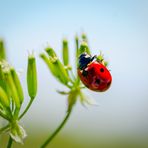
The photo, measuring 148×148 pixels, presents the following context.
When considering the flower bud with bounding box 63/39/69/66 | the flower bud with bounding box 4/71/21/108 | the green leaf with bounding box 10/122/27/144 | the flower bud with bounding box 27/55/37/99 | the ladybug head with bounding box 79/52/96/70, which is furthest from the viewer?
the flower bud with bounding box 63/39/69/66

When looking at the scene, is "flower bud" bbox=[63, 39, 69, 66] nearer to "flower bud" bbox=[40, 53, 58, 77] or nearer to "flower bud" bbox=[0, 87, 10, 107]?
"flower bud" bbox=[40, 53, 58, 77]

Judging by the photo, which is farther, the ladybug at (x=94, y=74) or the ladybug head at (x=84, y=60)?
the ladybug head at (x=84, y=60)

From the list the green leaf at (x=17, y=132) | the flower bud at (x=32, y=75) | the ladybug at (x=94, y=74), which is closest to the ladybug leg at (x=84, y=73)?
the ladybug at (x=94, y=74)

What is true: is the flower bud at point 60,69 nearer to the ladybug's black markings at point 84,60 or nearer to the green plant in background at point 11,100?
the ladybug's black markings at point 84,60

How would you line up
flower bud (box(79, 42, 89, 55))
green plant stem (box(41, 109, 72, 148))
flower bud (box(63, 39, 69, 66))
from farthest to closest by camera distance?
flower bud (box(63, 39, 69, 66)) < flower bud (box(79, 42, 89, 55)) < green plant stem (box(41, 109, 72, 148))

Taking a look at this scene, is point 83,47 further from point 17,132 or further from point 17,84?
point 17,132

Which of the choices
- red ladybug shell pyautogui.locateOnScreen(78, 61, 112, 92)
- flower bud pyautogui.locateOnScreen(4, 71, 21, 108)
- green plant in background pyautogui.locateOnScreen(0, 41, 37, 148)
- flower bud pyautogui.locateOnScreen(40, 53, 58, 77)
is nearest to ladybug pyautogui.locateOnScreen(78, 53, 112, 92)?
red ladybug shell pyautogui.locateOnScreen(78, 61, 112, 92)
